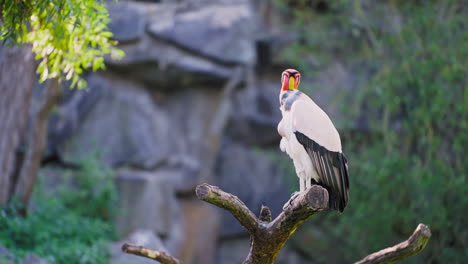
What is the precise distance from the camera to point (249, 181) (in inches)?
304

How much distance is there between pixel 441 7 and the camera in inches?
260

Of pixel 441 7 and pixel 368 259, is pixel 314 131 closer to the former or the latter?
pixel 368 259

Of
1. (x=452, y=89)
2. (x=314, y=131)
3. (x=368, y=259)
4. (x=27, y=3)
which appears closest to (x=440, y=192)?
(x=452, y=89)

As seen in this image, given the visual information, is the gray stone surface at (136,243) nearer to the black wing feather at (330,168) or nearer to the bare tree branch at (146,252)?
the bare tree branch at (146,252)

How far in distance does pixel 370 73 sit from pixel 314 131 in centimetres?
474

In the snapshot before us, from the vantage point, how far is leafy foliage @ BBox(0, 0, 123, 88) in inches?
112

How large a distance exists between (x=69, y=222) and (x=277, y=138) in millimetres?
3342

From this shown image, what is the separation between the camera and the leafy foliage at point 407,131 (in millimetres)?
5766

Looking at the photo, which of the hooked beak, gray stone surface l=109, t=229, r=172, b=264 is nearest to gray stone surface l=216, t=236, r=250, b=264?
gray stone surface l=109, t=229, r=172, b=264

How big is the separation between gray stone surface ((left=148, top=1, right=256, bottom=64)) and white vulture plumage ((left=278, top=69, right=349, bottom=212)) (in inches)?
173

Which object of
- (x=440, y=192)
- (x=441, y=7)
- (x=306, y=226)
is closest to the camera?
(x=440, y=192)

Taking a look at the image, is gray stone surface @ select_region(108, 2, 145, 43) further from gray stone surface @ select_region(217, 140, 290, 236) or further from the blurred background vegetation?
gray stone surface @ select_region(217, 140, 290, 236)

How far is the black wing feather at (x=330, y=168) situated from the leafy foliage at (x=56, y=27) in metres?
1.32

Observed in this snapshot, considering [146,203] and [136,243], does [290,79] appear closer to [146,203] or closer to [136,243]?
[136,243]
